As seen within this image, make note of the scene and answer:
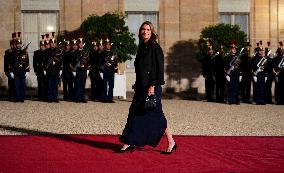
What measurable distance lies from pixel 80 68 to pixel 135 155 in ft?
32.6

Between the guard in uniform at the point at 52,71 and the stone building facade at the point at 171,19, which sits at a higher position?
the stone building facade at the point at 171,19

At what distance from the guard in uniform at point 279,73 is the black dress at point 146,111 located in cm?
1045

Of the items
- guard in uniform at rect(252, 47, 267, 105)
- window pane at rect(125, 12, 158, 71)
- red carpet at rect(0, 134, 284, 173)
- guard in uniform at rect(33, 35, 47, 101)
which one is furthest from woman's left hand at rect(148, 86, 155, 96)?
window pane at rect(125, 12, 158, 71)

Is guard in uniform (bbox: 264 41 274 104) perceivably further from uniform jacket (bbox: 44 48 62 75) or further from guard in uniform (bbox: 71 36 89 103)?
uniform jacket (bbox: 44 48 62 75)

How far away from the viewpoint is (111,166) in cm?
582

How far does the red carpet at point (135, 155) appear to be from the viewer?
572cm

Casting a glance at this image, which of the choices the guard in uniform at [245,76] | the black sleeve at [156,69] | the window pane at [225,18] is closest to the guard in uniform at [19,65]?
the guard in uniform at [245,76]

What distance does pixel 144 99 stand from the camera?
22.1 feet

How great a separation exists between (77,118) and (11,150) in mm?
4425

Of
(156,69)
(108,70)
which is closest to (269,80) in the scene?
(108,70)

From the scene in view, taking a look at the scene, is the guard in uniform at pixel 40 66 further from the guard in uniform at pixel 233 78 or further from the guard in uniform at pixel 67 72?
the guard in uniform at pixel 233 78

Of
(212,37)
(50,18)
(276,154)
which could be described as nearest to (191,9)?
(212,37)

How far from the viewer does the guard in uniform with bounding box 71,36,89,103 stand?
16.2 m

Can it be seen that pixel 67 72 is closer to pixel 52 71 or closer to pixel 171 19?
pixel 52 71
